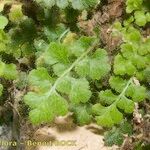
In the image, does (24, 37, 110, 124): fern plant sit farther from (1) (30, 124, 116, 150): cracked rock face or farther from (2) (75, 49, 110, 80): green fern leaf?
(1) (30, 124, 116, 150): cracked rock face

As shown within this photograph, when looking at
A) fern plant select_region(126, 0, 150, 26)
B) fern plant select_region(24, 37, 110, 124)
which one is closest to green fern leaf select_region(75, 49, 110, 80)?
fern plant select_region(24, 37, 110, 124)

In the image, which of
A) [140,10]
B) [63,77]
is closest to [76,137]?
[63,77]

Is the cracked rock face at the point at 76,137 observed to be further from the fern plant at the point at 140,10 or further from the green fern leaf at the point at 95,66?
the fern plant at the point at 140,10

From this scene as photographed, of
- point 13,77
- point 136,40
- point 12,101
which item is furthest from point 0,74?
point 136,40

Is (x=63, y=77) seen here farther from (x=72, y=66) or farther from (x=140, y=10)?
(x=140, y=10)

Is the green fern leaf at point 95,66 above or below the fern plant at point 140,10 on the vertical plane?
below

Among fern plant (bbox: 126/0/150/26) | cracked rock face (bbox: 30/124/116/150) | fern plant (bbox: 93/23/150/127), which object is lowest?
cracked rock face (bbox: 30/124/116/150)

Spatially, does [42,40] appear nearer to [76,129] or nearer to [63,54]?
[63,54]

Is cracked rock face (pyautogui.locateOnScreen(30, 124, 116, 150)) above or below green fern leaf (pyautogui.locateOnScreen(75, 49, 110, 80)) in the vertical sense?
below

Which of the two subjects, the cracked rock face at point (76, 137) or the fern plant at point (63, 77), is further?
the cracked rock face at point (76, 137)

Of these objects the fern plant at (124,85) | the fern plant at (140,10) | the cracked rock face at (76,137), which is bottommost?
the cracked rock face at (76,137)

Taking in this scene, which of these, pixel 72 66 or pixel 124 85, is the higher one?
pixel 72 66

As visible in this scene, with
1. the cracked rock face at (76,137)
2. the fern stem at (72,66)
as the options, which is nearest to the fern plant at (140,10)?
the fern stem at (72,66)
